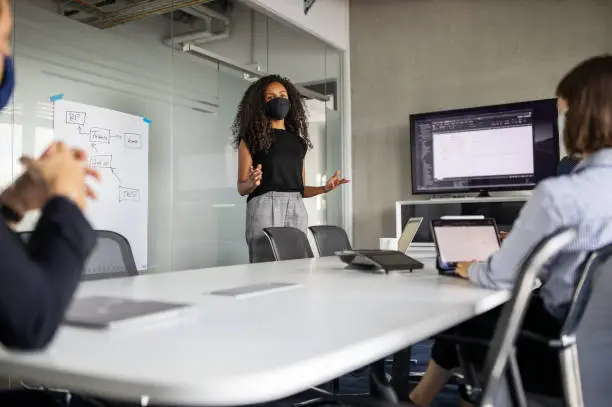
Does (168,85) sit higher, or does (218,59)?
(218,59)

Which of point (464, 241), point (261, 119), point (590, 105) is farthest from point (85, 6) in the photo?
point (590, 105)

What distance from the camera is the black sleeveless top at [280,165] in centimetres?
316

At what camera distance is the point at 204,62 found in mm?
4266

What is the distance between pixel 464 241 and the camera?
192cm

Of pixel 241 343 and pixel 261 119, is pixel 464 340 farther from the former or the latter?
pixel 261 119

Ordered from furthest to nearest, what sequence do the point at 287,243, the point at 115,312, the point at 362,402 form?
the point at 287,243, the point at 362,402, the point at 115,312

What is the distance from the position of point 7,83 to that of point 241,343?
1.62 ft

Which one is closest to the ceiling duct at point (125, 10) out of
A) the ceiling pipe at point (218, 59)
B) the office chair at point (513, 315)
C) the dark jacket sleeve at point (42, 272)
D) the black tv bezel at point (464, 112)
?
the ceiling pipe at point (218, 59)

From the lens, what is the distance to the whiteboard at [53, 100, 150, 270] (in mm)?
3281

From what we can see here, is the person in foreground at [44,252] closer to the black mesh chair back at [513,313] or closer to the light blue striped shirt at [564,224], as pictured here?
the black mesh chair back at [513,313]

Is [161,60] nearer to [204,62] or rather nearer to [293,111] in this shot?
[204,62]

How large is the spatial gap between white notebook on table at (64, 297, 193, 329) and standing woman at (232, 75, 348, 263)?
71.2 inches

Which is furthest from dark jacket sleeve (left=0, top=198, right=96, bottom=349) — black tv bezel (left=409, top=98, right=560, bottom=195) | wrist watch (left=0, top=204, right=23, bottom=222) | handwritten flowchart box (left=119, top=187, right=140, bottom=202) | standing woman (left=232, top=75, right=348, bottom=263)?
black tv bezel (left=409, top=98, right=560, bottom=195)

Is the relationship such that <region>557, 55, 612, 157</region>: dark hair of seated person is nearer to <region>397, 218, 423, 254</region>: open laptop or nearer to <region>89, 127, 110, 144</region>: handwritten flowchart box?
<region>397, 218, 423, 254</region>: open laptop
